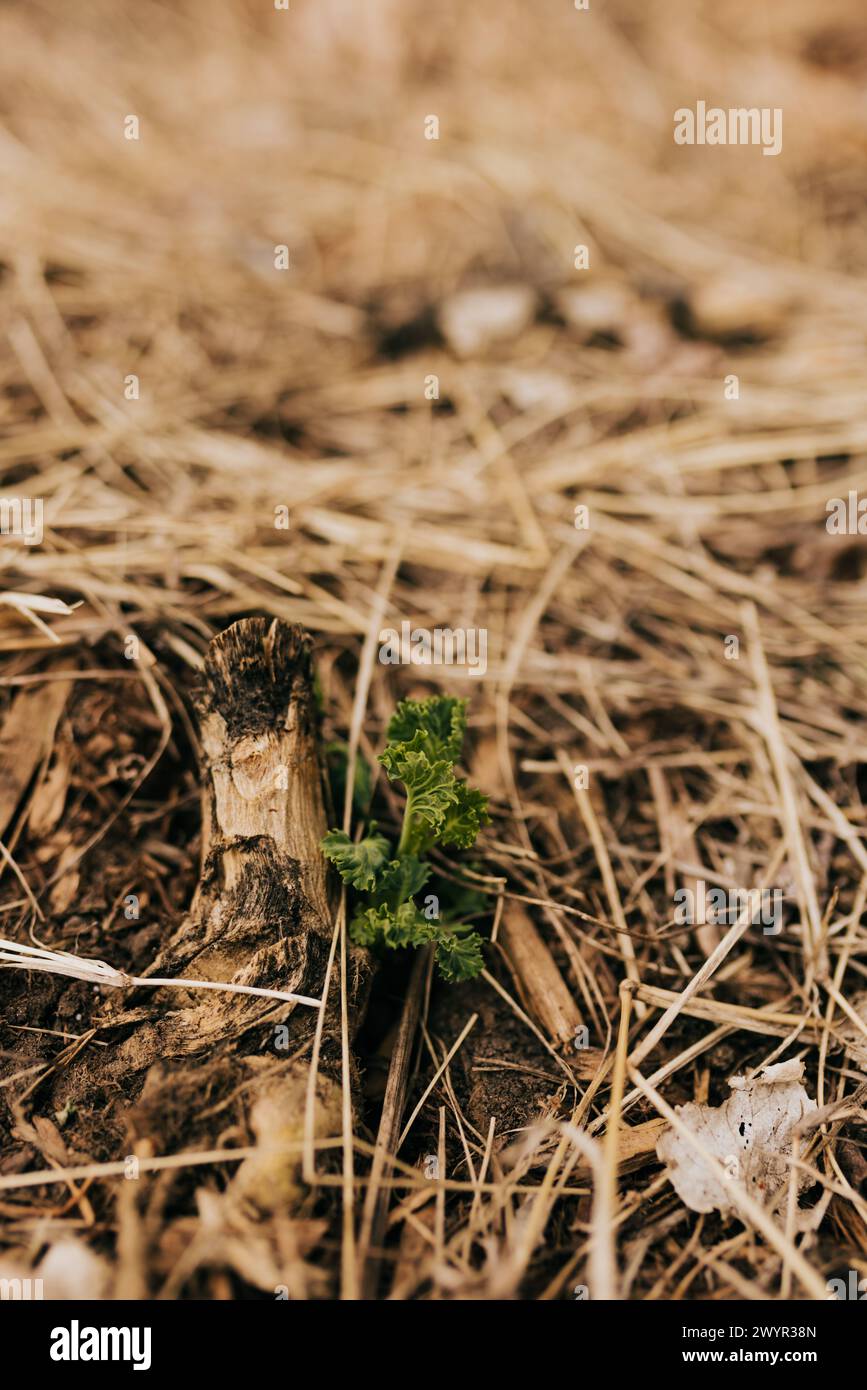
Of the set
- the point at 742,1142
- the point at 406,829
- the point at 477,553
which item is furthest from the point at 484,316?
the point at 742,1142

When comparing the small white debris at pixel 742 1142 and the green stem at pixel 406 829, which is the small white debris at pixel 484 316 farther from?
the small white debris at pixel 742 1142

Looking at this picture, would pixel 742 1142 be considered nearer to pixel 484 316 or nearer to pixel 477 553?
pixel 477 553

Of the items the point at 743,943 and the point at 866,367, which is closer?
the point at 743,943

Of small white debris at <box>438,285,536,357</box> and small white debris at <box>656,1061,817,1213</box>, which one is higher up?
small white debris at <box>438,285,536,357</box>

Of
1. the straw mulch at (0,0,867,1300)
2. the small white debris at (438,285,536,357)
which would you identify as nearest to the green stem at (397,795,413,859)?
the straw mulch at (0,0,867,1300)

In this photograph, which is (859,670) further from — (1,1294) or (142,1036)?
(1,1294)

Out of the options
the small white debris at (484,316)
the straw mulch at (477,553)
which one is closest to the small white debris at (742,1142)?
the straw mulch at (477,553)

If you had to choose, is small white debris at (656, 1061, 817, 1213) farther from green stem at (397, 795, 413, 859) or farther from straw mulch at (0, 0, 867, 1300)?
green stem at (397, 795, 413, 859)
